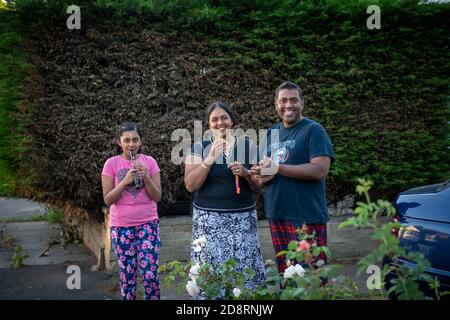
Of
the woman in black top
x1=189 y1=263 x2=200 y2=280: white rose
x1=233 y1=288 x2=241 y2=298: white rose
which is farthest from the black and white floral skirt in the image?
x1=233 y1=288 x2=241 y2=298: white rose

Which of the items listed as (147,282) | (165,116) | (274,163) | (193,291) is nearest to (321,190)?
(274,163)

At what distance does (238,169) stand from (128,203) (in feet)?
3.41

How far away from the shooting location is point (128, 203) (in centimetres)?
378

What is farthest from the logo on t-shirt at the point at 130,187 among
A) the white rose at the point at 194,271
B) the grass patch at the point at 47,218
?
the grass patch at the point at 47,218

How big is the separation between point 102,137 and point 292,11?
2539 millimetres

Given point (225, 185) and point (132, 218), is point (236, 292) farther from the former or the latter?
point (132, 218)

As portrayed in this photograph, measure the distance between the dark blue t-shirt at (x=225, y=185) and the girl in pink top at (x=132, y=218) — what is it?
504 mm

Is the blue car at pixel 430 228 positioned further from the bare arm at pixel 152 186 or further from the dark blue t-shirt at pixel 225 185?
the bare arm at pixel 152 186

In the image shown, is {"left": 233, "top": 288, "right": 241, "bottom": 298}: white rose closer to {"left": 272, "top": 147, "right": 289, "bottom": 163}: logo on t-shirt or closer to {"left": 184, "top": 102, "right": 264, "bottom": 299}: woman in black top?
{"left": 184, "top": 102, "right": 264, "bottom": 299}: woman in black top

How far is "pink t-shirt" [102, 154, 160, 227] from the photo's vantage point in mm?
3752

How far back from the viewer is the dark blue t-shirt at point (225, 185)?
3443 mm

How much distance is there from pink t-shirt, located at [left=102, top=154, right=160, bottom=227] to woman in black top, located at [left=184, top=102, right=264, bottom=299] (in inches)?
19.5

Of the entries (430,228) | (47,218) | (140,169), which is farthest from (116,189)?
(47,218)

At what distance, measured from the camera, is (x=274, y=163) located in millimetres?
3207
